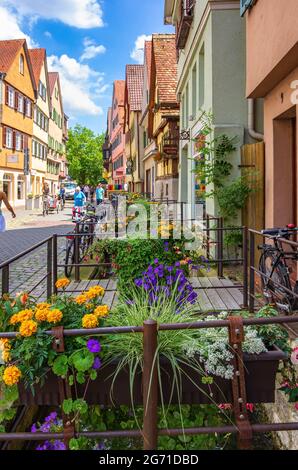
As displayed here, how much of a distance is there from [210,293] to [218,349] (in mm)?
3476

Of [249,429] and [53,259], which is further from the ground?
[53,259]

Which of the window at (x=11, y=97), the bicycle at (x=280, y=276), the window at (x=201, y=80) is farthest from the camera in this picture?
the window at (x=11, y=97)

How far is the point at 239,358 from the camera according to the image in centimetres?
238

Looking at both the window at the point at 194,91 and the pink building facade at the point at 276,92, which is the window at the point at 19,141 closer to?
the window at the point at 194,91

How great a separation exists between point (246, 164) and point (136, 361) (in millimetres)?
6953

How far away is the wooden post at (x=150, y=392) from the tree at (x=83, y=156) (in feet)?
214

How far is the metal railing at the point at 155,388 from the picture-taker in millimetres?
2199

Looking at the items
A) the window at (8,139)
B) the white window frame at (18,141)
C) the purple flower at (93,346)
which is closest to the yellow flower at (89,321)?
the purple flower at (93,346)

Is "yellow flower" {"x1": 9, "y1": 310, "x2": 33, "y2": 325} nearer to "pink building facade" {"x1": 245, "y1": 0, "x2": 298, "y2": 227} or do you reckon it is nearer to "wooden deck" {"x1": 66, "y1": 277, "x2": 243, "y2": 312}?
"wooden deck" {"x1": 66, "y1": 277, "x2": 243, "y2": 312}

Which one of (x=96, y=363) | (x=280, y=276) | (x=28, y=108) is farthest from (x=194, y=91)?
(x=28, y=108)

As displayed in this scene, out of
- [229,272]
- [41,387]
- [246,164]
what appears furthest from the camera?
[246,164]

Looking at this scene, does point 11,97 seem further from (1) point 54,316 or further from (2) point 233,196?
(1) point 54,316

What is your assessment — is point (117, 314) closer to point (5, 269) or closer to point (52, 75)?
point (5, 269)

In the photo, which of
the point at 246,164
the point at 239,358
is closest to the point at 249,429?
the point at 239,358
